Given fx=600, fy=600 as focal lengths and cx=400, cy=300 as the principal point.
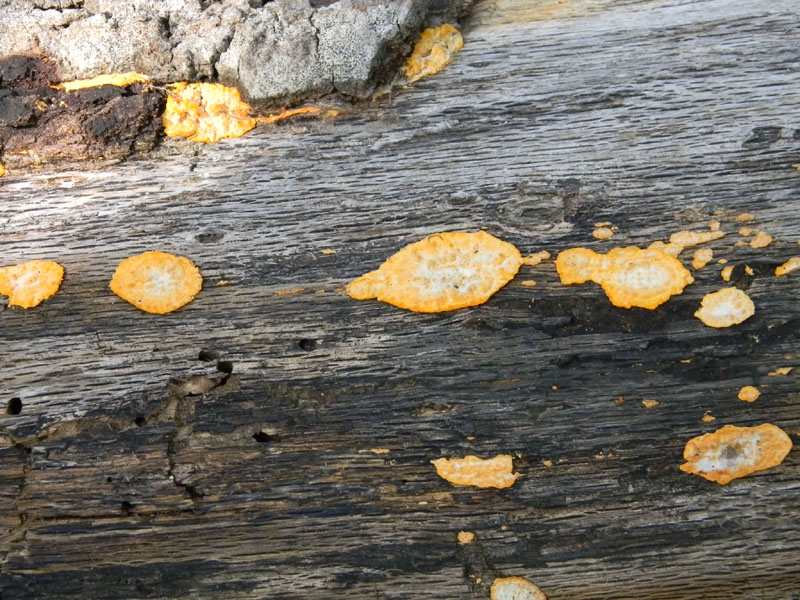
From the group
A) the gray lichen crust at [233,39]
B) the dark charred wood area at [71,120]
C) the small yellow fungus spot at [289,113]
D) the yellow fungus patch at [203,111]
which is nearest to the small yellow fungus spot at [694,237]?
the gray lichen crust at [233,39]

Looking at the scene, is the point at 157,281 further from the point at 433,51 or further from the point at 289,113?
the point at 433,51

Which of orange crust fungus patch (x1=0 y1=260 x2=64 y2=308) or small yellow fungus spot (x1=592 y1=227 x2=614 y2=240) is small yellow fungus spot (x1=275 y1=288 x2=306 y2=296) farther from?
small yellow fungus spot (x1=592 y1=227 x2=614 y2=240)

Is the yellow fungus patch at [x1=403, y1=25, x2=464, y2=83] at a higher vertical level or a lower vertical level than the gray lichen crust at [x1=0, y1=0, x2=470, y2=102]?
lower

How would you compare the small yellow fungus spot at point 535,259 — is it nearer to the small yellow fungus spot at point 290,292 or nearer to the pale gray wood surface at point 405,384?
the pale gray wood surface at point 405,384

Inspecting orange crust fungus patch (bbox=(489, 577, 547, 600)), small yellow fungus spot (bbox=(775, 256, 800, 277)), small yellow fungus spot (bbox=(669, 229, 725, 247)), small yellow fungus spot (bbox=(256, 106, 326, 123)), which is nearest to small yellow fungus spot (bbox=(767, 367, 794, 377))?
small yellow fungus spot (bbox=(775, 256, 800, 277))

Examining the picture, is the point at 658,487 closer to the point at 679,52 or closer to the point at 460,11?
the point at 679,52

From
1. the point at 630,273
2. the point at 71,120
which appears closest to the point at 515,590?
the point at 630,273
